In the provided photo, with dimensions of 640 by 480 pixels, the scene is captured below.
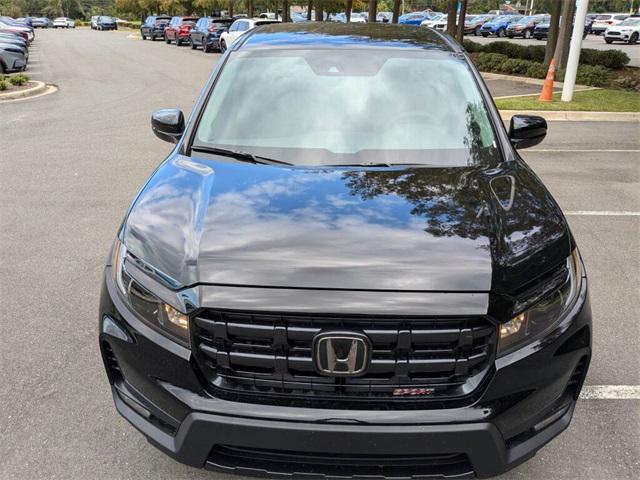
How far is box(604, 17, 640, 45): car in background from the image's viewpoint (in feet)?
122

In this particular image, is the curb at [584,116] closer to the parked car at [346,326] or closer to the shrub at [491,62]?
the shrub at [491,62]

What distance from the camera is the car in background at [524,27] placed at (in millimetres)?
43531

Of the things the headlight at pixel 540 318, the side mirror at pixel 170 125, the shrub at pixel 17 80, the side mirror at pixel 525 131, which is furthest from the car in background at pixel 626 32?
the headlight at pixel 540 318

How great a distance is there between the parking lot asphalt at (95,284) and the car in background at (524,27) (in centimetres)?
3565

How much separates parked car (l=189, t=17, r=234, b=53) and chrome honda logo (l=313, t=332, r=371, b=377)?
31106 mm

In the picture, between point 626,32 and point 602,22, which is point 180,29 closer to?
point 626,32

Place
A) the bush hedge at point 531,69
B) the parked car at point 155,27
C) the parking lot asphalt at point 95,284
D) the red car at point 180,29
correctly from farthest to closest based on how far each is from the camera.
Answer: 1. the parked car at point 155,27
2. the red car at point 180,29
3. the bush hedge at point 531,69
4. the parking lot asphalt at point 95,284

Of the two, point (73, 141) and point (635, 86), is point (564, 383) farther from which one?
point (635, 86)

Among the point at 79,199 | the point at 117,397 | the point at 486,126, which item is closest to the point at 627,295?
the point at 486,126

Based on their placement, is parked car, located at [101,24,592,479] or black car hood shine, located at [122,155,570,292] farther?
black car hood shine, located at [122,155,570,292]

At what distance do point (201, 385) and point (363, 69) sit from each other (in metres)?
2.24

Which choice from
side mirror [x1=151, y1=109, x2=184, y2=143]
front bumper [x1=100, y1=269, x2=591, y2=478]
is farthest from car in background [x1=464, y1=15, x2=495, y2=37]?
front bumper [x1=100, y1=269, x2=591, y2=478]

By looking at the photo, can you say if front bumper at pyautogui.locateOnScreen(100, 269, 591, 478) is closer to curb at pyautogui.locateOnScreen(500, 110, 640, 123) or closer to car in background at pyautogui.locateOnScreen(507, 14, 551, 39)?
curb at pyautogui.locateOnScreen(500, 110, 640, 123)

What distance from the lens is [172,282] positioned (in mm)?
2168
